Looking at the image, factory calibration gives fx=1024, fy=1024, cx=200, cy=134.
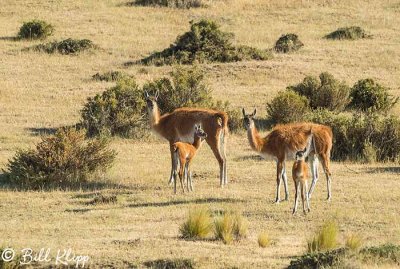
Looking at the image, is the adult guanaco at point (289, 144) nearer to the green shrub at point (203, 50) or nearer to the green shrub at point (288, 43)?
the green shrub at point (203, 50)

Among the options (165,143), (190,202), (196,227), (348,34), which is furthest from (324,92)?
(196,227)

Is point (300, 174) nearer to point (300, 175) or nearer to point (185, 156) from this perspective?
point (300, 175)

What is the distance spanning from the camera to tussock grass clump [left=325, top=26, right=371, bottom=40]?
141 feet

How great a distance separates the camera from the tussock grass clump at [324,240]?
1514 cm

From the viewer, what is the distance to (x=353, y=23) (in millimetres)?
46406

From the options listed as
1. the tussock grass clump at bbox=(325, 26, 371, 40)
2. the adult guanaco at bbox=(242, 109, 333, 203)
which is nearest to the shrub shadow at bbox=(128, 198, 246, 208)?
the adult guanaco at bbox=(242, 109, 333, 203)

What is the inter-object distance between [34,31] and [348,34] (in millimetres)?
13029

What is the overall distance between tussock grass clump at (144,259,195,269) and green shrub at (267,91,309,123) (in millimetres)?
14776

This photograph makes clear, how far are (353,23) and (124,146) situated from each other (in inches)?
906

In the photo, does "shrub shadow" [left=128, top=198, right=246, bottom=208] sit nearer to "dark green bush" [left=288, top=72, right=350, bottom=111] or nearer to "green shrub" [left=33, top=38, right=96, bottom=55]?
"dark green bush" [left=288, top=72, right=350, bottom=111]

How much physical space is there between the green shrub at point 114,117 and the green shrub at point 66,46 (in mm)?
10605

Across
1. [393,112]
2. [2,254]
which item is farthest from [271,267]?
[393,112]

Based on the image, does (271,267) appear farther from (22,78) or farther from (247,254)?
(22,78)

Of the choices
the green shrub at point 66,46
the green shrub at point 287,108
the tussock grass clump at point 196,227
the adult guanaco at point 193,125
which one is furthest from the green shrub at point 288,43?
the tussock grass clump at point 196,227
